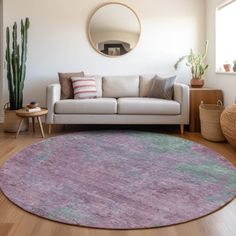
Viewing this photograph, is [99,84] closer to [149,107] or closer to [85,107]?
[85,107]

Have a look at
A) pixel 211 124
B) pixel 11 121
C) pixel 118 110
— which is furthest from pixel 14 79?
pixel 211 124

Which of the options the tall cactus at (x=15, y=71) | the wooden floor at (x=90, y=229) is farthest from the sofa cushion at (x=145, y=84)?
the wooden floor at (x=90, y=229)

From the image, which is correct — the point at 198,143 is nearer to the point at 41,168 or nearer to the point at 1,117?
the point at 41,168

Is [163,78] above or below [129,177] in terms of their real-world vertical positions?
above

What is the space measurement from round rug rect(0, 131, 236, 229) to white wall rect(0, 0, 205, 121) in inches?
69.6

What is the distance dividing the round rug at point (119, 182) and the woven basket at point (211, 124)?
15.5 inches

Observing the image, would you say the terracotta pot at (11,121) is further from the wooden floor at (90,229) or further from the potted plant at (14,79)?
the wooden floor at (90,229)

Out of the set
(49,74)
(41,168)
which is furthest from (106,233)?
(49,74)

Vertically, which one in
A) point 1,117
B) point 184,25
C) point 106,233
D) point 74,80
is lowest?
point 106,233

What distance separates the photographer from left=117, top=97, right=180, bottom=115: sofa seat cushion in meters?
3.72

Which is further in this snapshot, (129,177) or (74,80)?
(74,80)

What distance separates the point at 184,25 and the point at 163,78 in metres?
1.16

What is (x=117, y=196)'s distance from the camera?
1901 millimetres

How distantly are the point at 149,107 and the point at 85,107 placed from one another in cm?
88
